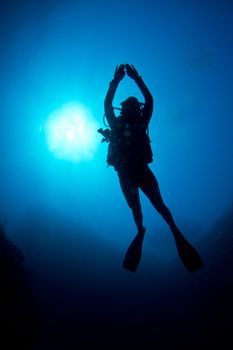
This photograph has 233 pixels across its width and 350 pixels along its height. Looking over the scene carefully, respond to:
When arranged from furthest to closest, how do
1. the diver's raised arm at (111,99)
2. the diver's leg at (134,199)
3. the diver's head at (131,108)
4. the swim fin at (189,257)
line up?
the diver's raised arm at (111,99) < the diver's head at (131,108) < the diver's leg at (134,199) < the swim fin at (189,257)

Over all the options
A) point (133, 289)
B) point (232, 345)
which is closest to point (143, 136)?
point (232, 345)

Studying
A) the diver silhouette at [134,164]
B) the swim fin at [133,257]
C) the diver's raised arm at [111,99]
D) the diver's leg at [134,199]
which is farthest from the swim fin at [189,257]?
the diver's raised arm at [111,99]

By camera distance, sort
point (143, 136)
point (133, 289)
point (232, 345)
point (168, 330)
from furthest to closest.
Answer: point (133, 289)
point (168, 330)
point (232, 345)
point (143, 136)

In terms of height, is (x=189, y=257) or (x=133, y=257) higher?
(x=189, y=257)

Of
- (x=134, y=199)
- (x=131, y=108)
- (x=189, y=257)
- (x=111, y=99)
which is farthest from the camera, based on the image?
(x=111, y=99)

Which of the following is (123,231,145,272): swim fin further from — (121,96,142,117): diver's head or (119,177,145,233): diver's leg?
(121,96,142,117): diver's head

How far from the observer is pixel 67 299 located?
24.4 metres

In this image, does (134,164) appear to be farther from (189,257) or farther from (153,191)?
(189,257)

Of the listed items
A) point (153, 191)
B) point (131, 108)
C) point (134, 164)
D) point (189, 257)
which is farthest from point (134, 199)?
point (131, 108)

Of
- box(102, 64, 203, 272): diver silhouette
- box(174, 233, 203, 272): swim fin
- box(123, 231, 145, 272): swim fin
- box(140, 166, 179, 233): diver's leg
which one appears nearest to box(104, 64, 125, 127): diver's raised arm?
box(102, 64, 203, 272): diver silhouette

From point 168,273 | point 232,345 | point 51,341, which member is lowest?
point 51,341

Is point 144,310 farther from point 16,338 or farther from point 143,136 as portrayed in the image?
point 143,136

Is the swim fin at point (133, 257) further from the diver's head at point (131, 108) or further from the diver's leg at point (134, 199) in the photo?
the diver's head at point (131, 108)

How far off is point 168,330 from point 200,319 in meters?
3.01
